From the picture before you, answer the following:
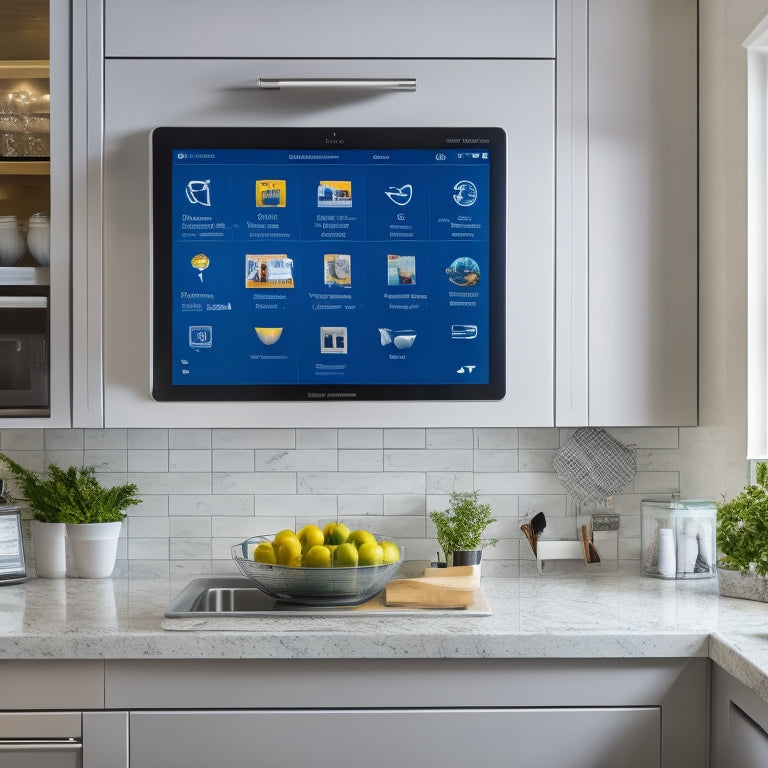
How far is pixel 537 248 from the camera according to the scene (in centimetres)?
196

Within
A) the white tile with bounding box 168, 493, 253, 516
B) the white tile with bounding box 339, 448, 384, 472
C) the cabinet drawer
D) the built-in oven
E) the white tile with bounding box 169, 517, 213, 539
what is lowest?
the white tile with bounding box 169, 517, 213, 539

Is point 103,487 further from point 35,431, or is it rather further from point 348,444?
point 348,444

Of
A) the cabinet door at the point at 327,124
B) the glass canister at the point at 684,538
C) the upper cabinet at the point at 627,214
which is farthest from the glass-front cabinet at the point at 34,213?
the glass canister at the point at 684,538

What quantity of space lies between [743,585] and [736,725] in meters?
0.41

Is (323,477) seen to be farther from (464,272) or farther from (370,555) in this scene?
(464,272)

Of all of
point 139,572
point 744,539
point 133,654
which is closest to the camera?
point 133,654

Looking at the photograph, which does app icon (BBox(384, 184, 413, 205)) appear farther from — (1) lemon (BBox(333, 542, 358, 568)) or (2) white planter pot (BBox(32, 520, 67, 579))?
(2) white planter pot (BBox(32, 520, 67, 579))

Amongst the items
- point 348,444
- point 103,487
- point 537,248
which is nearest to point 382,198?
point 537,248

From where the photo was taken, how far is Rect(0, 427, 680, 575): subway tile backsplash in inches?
88.7

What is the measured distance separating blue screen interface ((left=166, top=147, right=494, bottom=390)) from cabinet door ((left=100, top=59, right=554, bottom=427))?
0.23 feet

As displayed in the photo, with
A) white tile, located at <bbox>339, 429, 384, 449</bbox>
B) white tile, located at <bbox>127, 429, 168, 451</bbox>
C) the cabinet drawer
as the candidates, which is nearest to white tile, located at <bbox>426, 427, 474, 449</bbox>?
white tile, located at <bbox>339, 429, 384, 449</bbox>

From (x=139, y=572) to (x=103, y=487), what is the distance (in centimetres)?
25

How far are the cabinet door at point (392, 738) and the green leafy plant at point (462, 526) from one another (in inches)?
20.7

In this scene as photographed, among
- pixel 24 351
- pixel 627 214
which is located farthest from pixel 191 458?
pixel 627 214
